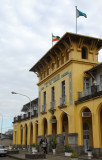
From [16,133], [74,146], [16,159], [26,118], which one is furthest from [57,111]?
[16,133]

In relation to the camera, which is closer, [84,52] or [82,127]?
[82,127]

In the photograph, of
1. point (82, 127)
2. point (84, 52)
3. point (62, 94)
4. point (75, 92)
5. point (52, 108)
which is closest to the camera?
point (82, 127)

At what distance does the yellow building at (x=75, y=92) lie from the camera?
20.2 m

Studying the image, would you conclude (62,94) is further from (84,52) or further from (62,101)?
(84,52)

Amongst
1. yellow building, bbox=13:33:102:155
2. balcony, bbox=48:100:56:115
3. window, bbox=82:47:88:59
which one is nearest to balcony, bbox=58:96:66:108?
yellow building, bbox=13:33:102:155

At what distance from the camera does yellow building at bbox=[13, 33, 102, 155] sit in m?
20.2

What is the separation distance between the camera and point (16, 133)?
1806 inches

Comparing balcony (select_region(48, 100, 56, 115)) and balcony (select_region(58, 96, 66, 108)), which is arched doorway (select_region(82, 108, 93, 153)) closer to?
balcony (select_region(58, 96, 66, 108))

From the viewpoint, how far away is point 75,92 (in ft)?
74.7

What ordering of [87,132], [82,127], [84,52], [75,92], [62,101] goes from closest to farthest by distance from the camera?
[82,127] → [75,92] → [87,132] → [62,101] → [84,52]

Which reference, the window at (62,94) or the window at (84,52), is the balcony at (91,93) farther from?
the window at (84,52)

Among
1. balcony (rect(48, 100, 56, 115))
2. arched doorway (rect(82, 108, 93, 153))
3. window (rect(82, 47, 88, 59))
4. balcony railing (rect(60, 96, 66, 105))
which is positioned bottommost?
arched doorway (rect(82, 108, 93, 153))

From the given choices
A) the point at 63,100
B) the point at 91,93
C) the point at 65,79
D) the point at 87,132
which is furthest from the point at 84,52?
the point at 87,132

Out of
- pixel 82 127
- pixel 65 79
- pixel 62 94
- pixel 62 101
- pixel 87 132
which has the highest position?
pixel 65 79
